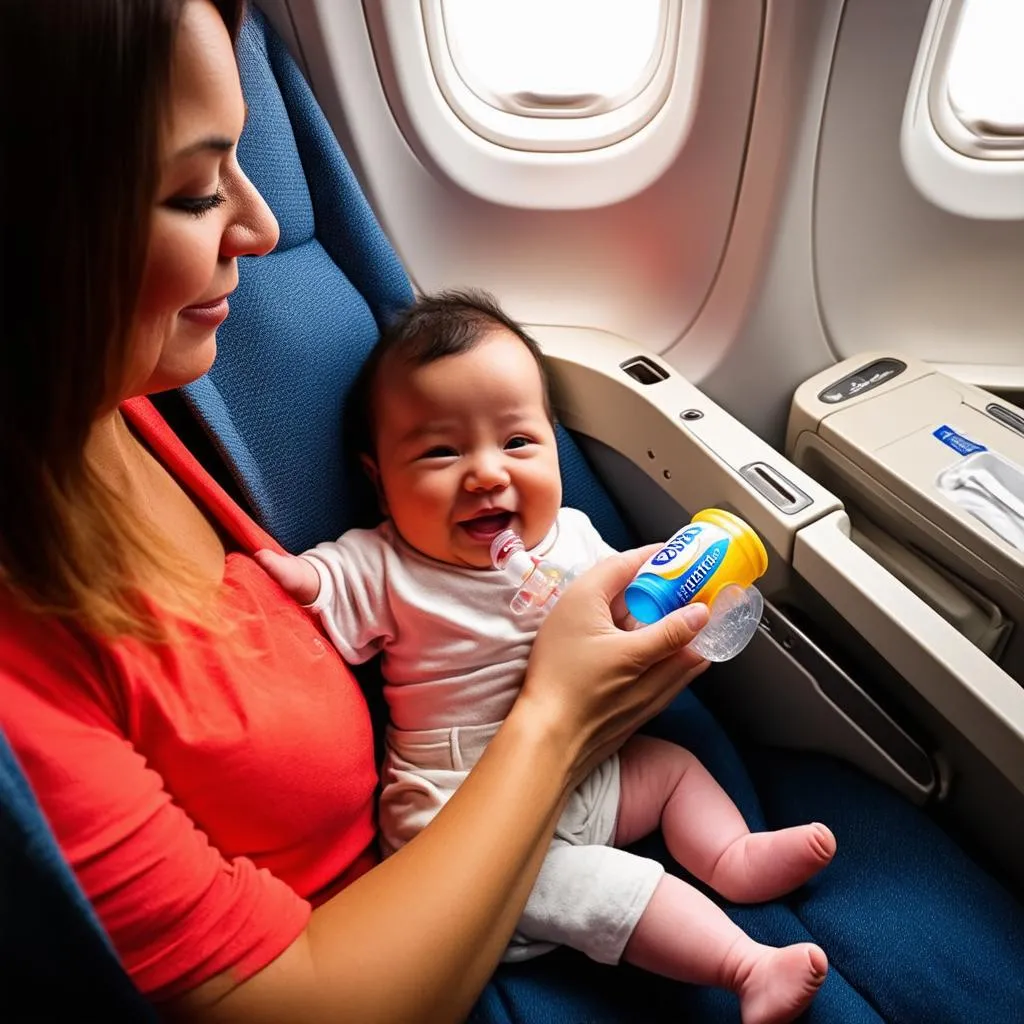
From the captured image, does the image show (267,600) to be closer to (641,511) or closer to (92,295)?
(92,295)

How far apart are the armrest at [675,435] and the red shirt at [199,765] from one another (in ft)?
2.28

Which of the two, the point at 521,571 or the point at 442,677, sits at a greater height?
the point at 521,571

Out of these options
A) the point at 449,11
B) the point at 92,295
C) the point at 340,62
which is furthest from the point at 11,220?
the point at 449,11

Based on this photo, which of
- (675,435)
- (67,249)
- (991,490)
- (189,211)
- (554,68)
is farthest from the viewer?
(554,68)

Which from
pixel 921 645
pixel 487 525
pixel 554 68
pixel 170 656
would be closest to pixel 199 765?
pixel 170 656

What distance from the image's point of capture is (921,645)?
1078 mm

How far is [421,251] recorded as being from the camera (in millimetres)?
1716

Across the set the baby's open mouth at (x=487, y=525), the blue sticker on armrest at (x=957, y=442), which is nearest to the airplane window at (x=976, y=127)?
the blue sticker on armrest at (x=957, y=442)

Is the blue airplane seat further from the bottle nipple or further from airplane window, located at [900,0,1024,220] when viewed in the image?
airplane window, located at [900,0,1024,220]

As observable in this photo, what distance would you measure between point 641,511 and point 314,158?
2.87 feet

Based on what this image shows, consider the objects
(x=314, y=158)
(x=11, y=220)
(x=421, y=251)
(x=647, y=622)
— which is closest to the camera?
(x=11, y=220)

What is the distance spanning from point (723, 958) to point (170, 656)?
73 cm

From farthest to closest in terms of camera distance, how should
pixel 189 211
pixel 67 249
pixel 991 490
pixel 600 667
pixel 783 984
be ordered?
1. pixel 991 490
2. pixel 600 667
3. pixel 783 984
4. pixel 189 211
5. pixel 67 249

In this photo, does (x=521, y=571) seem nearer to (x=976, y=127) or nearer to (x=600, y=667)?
(x=600, y=667)
